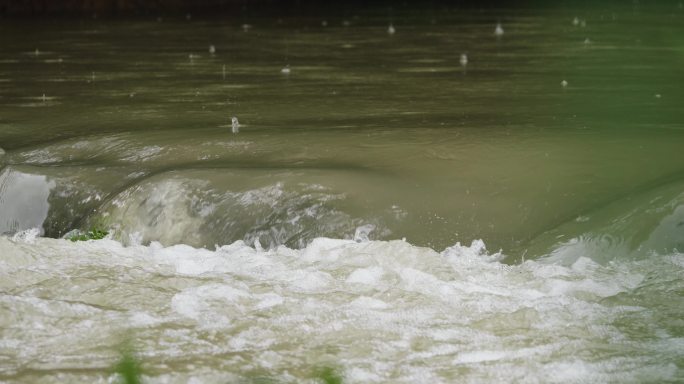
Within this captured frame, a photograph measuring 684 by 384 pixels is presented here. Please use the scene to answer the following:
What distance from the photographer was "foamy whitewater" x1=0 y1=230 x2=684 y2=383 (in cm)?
338

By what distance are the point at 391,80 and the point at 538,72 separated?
1322 mm

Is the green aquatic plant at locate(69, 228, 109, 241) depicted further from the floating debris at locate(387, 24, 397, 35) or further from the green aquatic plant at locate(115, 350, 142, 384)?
the floating debris at locate(387, 24, 397, 35)

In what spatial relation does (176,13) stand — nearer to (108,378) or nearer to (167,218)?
(167,218)

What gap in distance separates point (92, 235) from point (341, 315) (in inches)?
72.8

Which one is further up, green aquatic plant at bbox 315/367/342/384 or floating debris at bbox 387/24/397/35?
green aquatic plant at bbox 315/367/342/384

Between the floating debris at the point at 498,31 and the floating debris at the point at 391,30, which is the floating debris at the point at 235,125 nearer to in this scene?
the floating debris at the point at 498,31

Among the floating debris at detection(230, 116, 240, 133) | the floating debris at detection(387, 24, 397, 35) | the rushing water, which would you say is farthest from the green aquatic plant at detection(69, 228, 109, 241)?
the floating debris at detection(387, 24, 397, 35)

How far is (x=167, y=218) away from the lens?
5273 millimetres

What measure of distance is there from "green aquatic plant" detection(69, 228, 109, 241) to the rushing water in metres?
0.07

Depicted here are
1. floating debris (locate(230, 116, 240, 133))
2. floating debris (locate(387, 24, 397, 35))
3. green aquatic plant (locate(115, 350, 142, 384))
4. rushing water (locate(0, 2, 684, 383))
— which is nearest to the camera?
green aquatic plant (locate(115, 350, 142, 384))

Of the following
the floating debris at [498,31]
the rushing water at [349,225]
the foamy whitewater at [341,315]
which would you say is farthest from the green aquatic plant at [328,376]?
the floating debris at [498,31]

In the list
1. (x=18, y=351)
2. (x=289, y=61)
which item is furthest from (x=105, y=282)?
(x=289, y=61)

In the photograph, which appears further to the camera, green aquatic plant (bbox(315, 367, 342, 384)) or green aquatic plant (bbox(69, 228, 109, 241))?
green aquatic plant (bbox(69, 228, 109, 241))

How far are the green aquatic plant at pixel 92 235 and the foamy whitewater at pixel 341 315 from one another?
0.31 meters
